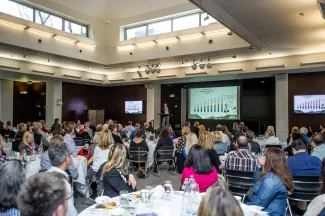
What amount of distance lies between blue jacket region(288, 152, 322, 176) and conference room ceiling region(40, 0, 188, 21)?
10131mm

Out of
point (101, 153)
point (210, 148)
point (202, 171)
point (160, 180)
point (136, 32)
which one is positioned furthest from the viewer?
point (136, 32)

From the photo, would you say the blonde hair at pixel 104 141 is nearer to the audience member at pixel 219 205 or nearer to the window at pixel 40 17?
the audience member at pixel 219 205

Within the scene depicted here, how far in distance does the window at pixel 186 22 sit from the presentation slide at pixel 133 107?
5816 mm

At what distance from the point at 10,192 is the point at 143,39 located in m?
11.9

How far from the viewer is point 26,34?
1048 cm

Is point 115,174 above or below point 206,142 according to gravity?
below

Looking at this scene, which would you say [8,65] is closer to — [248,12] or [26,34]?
[26,34]

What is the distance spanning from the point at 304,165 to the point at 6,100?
16110 millimetres

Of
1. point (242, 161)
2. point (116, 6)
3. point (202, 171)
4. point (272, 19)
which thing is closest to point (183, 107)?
point (116, 6)

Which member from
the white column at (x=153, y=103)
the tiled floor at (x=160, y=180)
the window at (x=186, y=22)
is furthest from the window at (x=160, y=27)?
the tiled floor at (x=160, y=180)

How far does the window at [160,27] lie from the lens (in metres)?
13.1

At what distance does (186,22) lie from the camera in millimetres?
12492

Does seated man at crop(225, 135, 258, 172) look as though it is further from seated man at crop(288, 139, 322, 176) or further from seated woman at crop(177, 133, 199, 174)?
seated woman at crop(177, 133, 199, 174)

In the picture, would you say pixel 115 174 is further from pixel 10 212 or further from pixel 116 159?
pixel 10 212
